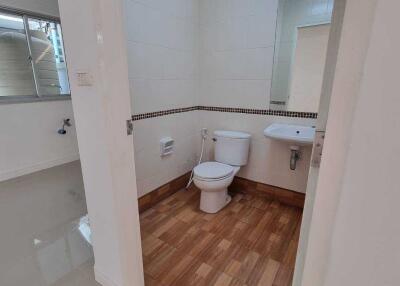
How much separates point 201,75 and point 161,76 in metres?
0.57

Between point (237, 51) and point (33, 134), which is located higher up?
point (237, 51)

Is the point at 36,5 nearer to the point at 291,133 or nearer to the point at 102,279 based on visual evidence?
the point at 102,279

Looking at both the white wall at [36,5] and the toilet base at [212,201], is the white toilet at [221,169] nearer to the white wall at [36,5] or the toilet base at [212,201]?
the toilet base at [212,201]

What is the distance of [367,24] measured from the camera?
14.8 inches

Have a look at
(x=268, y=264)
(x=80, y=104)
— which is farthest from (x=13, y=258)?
(x=268, y=264)

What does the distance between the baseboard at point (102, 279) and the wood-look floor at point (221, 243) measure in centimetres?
23

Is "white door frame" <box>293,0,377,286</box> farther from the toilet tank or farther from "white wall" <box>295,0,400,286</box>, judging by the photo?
the toilet tank

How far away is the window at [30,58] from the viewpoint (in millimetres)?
2709

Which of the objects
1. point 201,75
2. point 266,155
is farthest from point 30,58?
point 266,155

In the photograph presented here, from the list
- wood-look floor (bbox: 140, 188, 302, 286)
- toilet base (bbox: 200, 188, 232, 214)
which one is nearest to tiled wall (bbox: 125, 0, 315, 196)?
wood-look floor (bbox: 140, 188, 302, 286)

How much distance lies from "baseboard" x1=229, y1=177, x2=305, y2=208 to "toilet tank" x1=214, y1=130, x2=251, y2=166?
325 millimetres

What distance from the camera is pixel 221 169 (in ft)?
7.02

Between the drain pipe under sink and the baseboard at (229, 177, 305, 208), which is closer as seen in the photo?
the drain pipe under sink

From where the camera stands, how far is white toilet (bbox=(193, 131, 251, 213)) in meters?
2.03
